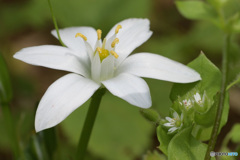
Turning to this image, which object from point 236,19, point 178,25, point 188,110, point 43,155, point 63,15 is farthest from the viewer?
point 178,25

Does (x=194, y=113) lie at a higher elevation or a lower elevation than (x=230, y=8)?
lower

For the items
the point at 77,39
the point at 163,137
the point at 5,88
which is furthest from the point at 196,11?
the point at 5,88

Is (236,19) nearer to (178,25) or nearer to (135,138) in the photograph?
(135,138)

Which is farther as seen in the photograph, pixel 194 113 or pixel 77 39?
pixel 77 39

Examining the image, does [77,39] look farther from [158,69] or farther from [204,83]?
[204,83]

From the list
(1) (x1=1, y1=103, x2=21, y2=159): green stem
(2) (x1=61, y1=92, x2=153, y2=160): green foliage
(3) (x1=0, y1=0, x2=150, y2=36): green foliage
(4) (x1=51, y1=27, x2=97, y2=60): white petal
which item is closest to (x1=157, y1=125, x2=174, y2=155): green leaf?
(4) (x1=51, y1=27, x2=97, y2=60): white petal

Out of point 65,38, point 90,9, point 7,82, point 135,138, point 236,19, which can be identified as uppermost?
point 236,19

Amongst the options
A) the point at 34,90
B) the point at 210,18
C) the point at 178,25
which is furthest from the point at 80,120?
the point at 210,18

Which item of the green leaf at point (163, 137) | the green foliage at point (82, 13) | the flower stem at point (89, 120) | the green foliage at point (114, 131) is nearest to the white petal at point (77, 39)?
the flower stem at point (89, 120)
